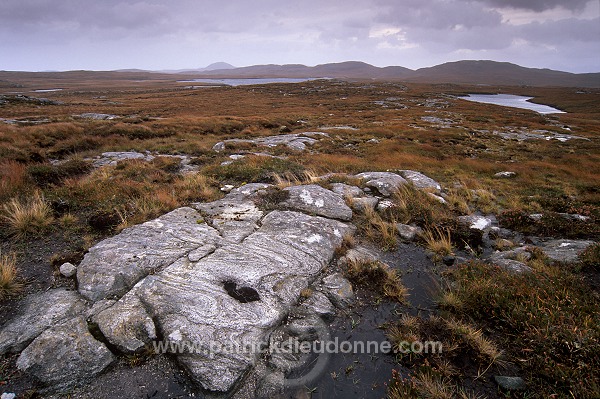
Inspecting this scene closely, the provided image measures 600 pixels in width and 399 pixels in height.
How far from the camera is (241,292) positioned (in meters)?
6.21

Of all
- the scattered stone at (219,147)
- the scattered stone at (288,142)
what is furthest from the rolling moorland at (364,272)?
the scattered stone at (288,142)

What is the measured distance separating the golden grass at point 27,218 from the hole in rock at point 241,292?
19.3 feet

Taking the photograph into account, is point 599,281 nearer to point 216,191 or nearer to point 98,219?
point 216,191

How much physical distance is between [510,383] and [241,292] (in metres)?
4.99

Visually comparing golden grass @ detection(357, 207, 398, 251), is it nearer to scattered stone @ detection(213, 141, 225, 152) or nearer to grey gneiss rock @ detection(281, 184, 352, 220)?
grey gneiss rock @ detection(281, 184, 352, 220)

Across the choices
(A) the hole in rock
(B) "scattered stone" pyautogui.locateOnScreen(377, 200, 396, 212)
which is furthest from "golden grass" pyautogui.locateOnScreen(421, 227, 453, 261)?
(A) the hole in rock

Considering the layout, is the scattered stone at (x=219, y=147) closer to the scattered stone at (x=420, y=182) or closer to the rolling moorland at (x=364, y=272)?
the rolling moorland at (x=364, y=272)

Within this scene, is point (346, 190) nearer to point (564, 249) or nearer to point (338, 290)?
point (338, 290)

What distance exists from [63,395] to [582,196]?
2105 cm

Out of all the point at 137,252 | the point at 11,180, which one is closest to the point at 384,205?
the point at 137,252

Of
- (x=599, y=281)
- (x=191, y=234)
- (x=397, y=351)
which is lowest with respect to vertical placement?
(x=397, y=351)

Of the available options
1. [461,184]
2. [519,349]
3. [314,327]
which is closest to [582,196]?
[461,184]

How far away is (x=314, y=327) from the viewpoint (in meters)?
5.85

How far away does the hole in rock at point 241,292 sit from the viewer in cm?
608
